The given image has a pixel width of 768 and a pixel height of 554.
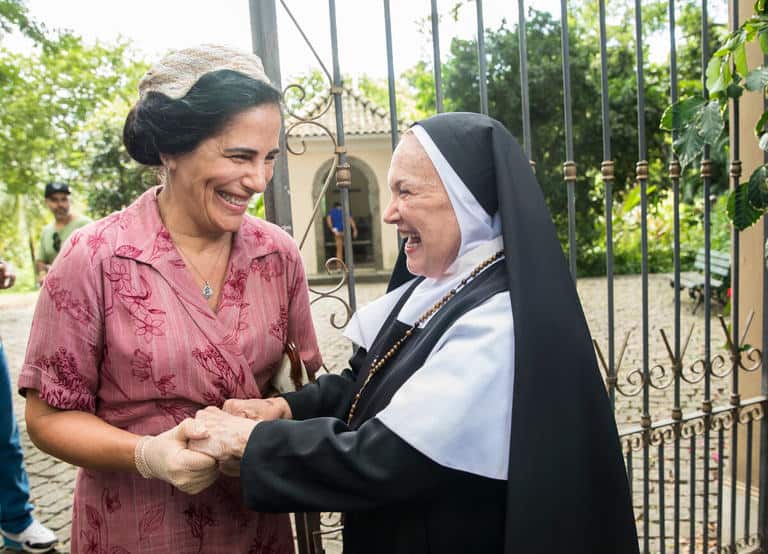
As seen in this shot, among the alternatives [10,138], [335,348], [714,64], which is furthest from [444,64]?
[714,64]

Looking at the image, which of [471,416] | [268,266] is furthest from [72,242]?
[471,416]

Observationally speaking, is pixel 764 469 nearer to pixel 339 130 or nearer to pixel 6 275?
pixel 339 130

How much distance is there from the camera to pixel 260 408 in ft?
5.82

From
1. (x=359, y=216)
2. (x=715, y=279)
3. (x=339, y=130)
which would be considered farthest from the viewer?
(x=359, y=216)

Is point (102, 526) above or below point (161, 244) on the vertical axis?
below

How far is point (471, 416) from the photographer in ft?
4.85

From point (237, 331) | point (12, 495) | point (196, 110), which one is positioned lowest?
point (12, 495)

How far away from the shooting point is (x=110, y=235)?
1689mm

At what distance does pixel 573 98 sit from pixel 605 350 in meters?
8.04

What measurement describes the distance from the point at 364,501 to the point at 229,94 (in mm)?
1059

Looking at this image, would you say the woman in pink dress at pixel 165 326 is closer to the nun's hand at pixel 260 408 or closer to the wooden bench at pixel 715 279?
the nun's hand at pixel 260 408

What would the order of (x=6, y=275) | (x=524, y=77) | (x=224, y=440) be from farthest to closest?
1. (x=6, y=275)
2. (x=524, y=77)
3. (x=224, y=440)

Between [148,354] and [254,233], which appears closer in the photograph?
[148,354]

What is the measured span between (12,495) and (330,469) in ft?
10.5
